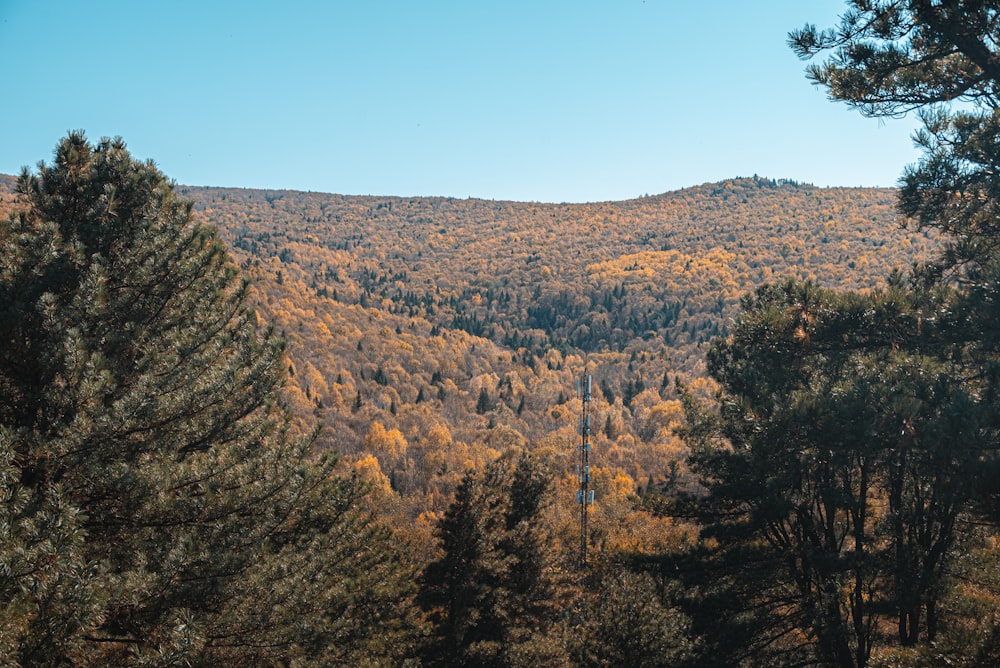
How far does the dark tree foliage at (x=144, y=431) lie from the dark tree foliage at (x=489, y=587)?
29.4 ft

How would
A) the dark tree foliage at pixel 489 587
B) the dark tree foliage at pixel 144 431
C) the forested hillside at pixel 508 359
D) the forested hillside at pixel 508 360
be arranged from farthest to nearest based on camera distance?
the forested hillside at pixel 508 359
the forested hillside at pixel 508 360
the dark tree foliage at pixel 489 587
the dark tree foliage at pixel 144 431

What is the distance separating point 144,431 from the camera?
763 centimetres

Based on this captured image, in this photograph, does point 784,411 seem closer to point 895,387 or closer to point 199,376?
point 895,387

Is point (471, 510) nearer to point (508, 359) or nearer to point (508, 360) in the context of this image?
point (508, 360)

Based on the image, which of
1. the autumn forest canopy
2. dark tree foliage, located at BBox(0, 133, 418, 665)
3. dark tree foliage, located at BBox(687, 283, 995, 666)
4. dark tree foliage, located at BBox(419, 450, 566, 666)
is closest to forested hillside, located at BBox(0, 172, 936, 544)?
dark tree foliage, located at BBox(687, 283, 995, 666)

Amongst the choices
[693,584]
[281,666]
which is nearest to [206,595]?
[281,666]

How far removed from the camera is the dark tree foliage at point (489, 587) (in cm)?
1809

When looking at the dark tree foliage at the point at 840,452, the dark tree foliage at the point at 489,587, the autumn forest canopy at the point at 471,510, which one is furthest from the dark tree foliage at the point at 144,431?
the dark tree foliage at the point at 489,587

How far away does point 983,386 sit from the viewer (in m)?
9.33

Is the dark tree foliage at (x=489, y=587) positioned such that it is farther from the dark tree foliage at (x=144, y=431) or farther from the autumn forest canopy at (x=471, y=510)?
the dark tree foliage at (x=144, y=431)

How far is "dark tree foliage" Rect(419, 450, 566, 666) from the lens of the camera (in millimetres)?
18094

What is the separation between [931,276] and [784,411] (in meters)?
2.97

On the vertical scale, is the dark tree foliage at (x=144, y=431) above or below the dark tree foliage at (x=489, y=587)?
above

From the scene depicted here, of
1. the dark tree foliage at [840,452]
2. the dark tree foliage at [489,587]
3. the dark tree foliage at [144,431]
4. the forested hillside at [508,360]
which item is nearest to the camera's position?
the dark tree foliage at [144,431]
